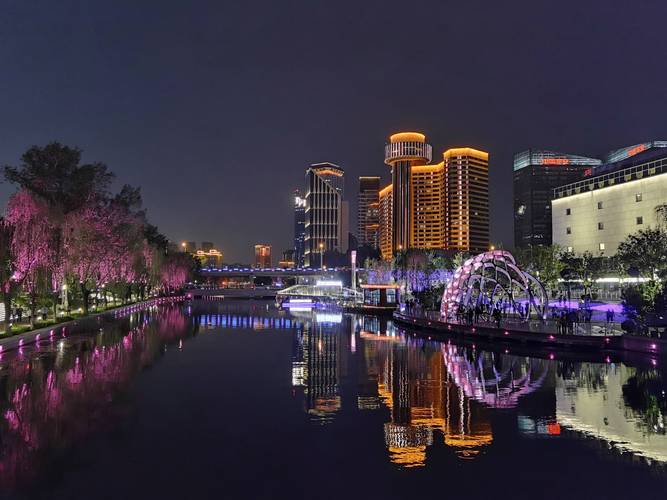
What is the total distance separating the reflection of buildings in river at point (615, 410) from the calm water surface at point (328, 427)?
7 cm

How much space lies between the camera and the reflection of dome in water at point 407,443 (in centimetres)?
1262

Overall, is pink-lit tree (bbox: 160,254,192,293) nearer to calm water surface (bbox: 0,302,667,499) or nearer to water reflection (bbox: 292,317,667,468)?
calm water surface (bbox: 0,302,667,499)

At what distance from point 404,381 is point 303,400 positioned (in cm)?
529

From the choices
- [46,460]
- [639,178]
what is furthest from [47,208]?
[639,178]

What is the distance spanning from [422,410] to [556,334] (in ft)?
63.7

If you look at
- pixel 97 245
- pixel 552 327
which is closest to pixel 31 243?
pixel 97 245

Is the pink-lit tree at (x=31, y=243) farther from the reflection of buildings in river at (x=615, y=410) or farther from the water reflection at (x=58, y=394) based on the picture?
the reflection of buildings in river at (x=615, y=410)

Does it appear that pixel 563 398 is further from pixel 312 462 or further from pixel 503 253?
pixel 503 253

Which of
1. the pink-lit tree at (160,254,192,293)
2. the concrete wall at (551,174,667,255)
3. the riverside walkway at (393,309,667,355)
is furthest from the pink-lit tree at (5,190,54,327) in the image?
the concrete wall at (551,174,667,255)

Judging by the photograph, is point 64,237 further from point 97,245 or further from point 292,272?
point 292,272

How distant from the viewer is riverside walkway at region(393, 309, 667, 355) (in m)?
31.0

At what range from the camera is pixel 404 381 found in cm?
2281

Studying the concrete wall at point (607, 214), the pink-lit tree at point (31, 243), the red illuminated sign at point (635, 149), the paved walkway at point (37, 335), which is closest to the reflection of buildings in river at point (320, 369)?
the paved walkway at point (37, 335)

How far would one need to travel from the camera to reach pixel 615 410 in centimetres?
1734
